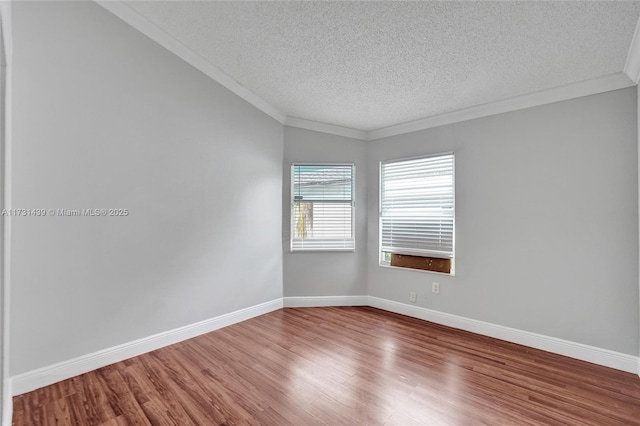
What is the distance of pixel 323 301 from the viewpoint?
389cm

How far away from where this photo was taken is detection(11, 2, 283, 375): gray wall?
75.4 inches

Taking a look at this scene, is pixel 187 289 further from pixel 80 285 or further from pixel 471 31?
pixel 471 31

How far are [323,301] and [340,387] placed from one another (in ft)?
6.15

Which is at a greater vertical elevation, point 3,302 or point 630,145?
point 630,145

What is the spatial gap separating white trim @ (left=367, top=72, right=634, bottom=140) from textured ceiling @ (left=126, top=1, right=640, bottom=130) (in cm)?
7

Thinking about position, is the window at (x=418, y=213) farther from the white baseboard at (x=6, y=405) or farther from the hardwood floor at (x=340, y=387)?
the white baseboard at (x=6, y=405)

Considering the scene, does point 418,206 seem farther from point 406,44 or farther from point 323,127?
point 406,44

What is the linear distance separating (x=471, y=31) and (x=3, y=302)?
9.74 ft

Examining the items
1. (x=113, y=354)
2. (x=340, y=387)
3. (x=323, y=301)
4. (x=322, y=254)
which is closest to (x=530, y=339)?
(x=340, y=387)

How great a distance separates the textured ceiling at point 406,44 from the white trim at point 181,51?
9cm

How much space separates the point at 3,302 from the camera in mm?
1111

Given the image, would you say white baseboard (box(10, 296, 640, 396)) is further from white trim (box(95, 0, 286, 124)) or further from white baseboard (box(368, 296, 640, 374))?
white trim (box(95, 0, 286, 124))

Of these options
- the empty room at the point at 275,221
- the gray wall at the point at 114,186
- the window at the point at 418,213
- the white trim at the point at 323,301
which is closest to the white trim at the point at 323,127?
the empty room at the point at 275,221

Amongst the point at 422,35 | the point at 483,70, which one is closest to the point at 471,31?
the point at 422,35
